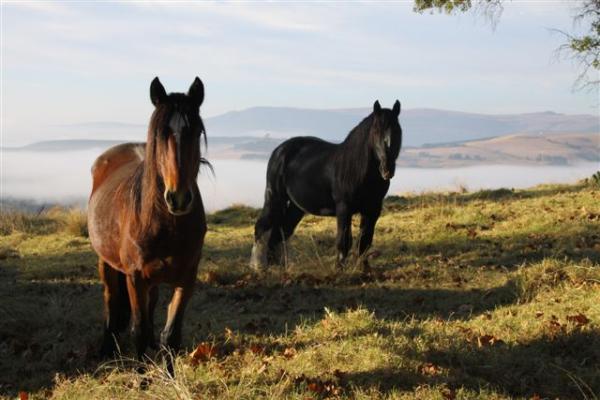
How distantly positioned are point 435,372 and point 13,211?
16286 millimetres

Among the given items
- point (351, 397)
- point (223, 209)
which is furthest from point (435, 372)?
point (223, 209)

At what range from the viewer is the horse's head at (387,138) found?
8547 mm

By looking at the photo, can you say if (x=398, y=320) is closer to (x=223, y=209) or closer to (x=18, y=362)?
(x=18, y=362)

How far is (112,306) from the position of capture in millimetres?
6266

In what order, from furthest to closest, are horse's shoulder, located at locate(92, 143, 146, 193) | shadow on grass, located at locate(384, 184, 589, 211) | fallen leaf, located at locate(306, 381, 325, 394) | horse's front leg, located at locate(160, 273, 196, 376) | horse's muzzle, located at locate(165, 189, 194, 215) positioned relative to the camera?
1. shadow on grass, located at locate(384, 184, 589, 211)
2. horse's shoulder, located at locate(92, 143, 146, 193)
3. horse's front leg, located at locate(160, 273, 196, 376)
4. fallen leaf, located at locate(306, 381, 325, 394)
5. horse's muzzle, located at locate(165, 189, 194, 215)

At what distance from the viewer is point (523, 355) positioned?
18.1 ft

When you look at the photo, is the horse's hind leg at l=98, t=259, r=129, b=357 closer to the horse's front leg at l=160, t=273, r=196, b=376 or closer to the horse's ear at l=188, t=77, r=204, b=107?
→ the horse's front leg at l=160, t=273, r=196, b=376

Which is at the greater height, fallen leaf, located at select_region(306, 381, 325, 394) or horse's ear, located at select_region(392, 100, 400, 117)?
horse's ear, located at select_region(392, 100, 400, 117)

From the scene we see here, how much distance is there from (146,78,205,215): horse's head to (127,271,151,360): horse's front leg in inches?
35.5

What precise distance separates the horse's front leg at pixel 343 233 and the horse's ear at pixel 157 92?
5.06 meters

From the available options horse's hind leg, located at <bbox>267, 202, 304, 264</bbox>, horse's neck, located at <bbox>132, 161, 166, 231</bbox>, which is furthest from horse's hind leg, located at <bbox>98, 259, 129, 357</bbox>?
horse's hind leg, located at <bbox>267, 202, 304, 264</bbox>

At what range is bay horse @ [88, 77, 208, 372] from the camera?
14.5 feet

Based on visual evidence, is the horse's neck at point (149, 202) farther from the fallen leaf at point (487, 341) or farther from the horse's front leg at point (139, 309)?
the fallen leaf at point (487, 341)

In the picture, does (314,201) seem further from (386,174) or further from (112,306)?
(112,306)
